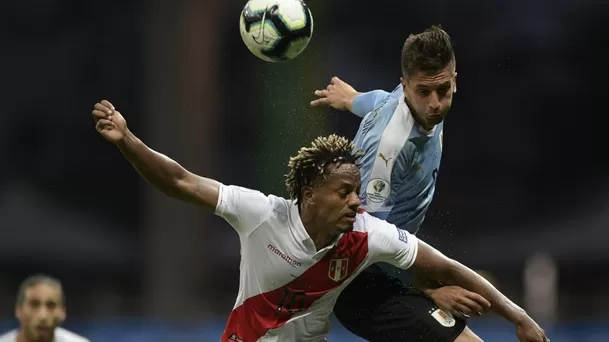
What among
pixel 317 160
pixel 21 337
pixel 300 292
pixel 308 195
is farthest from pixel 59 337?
pixel 317 160

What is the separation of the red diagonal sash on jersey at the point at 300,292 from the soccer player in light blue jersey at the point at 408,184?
0.64 ft

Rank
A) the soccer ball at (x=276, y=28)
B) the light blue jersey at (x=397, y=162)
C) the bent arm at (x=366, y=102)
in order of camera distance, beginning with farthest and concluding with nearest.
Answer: the bent arm at (x=366, y=102), the soccer ball at (x=276, y=28), the light blue jersey at (x=397, y=162)

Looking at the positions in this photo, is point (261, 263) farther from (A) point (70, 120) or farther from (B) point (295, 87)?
(A) point (70, 120)

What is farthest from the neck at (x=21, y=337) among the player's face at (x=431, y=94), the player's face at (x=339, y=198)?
the player's face at (x=431, y=94)

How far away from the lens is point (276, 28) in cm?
634

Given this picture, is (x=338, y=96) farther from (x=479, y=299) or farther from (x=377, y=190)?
(x=479, y=299)

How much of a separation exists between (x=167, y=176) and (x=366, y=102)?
1439mm

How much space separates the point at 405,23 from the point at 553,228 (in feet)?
8.63

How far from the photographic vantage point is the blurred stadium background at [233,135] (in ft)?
43.4

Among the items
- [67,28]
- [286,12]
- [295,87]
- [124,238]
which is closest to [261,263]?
[286,12]

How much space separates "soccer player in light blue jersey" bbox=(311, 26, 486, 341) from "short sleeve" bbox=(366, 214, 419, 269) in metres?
0.10

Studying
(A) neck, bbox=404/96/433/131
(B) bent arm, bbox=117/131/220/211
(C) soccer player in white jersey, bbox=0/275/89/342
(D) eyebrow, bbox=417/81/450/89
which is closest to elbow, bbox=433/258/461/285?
(A) neck, bbox=404/96/433/131

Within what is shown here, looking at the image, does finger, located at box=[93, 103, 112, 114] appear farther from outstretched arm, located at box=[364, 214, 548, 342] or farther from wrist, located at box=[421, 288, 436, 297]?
wrist, located at box=[421, 288, 436, 297]

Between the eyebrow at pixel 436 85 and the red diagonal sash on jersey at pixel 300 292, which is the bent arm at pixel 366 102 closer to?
the eyebrow at pixel 436 85
